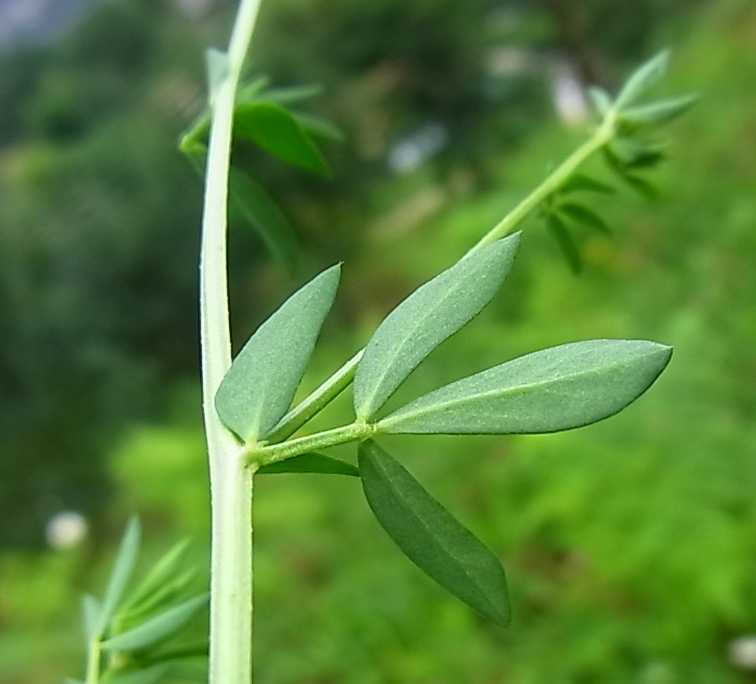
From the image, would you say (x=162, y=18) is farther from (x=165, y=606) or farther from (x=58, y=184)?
(x=165, y=606)

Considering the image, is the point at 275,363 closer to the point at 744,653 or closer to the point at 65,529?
the point at 744,653

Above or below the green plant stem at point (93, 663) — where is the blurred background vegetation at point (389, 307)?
below

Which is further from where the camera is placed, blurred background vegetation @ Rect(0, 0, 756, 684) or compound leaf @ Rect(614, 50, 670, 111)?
blurred background vegetation @ Rect(0, 0, 756, 684)

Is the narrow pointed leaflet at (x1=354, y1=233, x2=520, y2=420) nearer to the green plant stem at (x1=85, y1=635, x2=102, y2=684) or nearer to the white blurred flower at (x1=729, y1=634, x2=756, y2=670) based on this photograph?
the green plant stem at (x1=85, y1=635, x2=102, y2=684)

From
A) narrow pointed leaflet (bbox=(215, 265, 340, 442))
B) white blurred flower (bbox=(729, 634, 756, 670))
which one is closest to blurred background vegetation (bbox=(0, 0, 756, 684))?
white blurred flower (bbox=(729, 634, 756, 670))

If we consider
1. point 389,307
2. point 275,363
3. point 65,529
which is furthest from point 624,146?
point 389,307

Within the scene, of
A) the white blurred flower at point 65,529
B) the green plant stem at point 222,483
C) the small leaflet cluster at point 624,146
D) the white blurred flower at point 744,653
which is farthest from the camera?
the white blurred flower at point 65,529

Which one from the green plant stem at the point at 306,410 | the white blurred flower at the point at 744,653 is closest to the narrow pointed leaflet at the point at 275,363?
the green plant stem at the point at 306,410

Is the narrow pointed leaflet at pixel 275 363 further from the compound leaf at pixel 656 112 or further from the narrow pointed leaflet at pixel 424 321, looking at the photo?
the compound leaf at pixel 656 112
